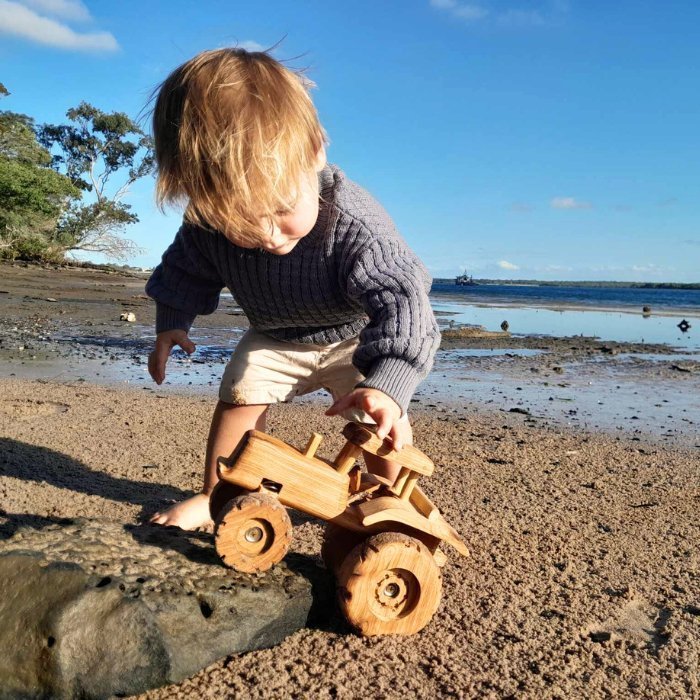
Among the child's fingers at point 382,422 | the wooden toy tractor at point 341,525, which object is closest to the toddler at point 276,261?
the child's fingers at point 382,422

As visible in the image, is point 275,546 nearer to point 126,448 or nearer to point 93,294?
point 126,448

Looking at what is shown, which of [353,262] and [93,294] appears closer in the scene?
[353,262]

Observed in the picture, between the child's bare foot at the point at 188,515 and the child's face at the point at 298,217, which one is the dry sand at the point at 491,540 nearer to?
the child's bare foot at the point at 188,515

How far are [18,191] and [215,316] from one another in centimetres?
1418

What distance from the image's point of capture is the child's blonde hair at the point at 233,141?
1992 mm

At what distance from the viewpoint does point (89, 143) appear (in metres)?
34.1

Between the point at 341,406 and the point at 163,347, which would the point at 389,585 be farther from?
the point at 163,347

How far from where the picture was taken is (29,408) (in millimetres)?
4594

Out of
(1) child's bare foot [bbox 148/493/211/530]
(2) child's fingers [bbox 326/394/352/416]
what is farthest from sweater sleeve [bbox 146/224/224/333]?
(2) child's fingers [bbox 326/394/352/416]

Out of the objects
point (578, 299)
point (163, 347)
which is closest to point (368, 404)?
point (163, 347)

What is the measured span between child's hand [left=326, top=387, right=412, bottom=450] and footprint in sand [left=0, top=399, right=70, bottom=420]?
3037 millimetres

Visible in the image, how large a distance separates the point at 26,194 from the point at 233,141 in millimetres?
26248

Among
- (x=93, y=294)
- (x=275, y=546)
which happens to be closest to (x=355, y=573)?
(x=275, y=546)

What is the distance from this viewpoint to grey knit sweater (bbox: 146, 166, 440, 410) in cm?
219
